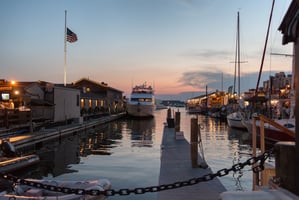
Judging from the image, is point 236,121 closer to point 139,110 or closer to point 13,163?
point 139,110

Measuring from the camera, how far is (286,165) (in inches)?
175

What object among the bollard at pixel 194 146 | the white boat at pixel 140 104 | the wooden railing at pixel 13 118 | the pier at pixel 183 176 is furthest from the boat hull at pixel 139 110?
the bollard at pixel 194 146

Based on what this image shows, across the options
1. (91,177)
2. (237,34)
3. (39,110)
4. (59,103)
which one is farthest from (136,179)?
(237,34)

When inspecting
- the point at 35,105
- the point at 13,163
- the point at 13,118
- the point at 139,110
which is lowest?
the point at 13,163

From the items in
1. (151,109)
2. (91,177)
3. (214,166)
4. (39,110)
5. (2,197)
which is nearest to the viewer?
(2,197)

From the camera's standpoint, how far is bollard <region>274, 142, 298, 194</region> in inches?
169

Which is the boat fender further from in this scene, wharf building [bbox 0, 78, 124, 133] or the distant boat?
wharf building [bbox 0, 78, 124, 133]

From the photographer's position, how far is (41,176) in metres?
→ 15.5

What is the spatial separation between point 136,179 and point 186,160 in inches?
97.5

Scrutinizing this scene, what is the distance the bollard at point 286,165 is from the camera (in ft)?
14.1

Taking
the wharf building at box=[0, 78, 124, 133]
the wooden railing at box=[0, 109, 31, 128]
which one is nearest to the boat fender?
the wharf building at box=[0, 78, 124, 133]

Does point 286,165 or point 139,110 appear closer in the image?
point 286,165

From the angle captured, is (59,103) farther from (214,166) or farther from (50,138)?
(214,166)

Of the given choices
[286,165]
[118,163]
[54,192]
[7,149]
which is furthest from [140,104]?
[286,165]
